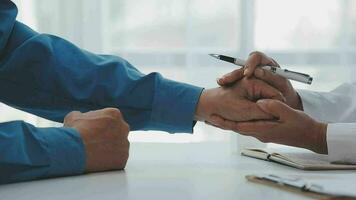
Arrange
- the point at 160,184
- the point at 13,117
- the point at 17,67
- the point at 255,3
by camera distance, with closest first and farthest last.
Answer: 1. the point at 160,184
2. the point at 17,67
3. the point at 255,3
4. the point at 13,117

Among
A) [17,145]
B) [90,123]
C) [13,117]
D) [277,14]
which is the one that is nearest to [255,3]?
[277,14]

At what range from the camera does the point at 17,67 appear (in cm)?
110

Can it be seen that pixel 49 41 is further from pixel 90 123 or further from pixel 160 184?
pixel 160 184

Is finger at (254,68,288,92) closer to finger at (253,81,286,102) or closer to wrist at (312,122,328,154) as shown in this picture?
finger at (253,81,286,102)

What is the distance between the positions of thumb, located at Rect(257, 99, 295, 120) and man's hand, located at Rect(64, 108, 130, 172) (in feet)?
1.01

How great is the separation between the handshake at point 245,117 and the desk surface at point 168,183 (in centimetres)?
5

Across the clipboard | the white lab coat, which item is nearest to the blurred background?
the white lab coat

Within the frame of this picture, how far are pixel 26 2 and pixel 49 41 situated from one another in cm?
79

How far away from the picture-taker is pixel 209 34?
1.78 metres

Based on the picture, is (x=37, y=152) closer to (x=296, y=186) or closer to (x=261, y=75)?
(x=296, y=186)

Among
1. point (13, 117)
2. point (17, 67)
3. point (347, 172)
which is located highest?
point (17, 67)

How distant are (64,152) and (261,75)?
0.50m

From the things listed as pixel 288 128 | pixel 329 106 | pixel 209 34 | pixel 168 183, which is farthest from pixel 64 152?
pixel 209 34

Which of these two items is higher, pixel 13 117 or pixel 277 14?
pixel 277 14
